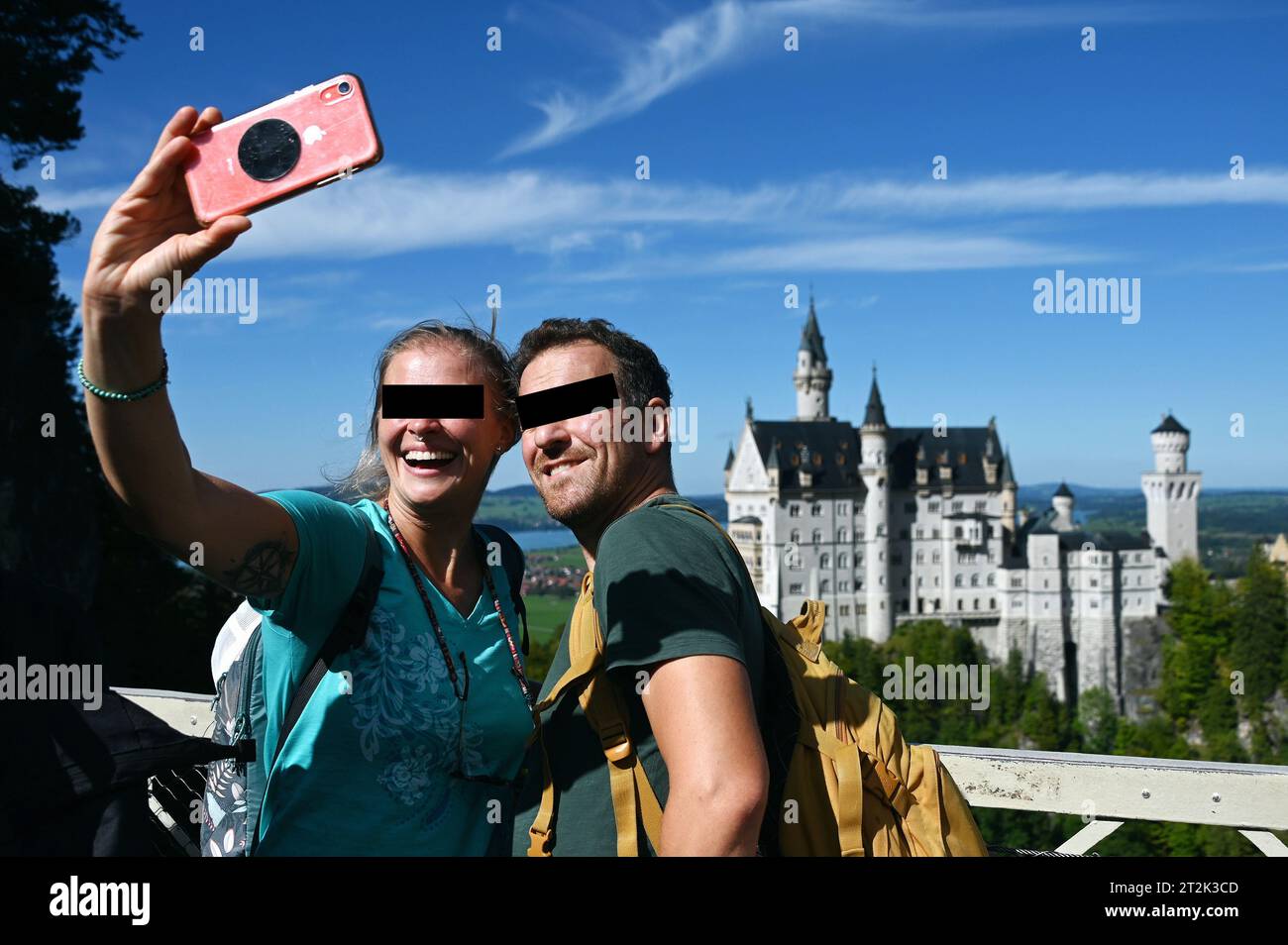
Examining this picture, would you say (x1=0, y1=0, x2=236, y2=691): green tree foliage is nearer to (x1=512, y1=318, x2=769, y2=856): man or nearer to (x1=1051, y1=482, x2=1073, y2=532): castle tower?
(x1=512, y1=318, x2=769, y2=856): man

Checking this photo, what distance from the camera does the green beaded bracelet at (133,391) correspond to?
1842 mm

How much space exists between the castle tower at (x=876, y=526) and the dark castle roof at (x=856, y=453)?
33.3 inches

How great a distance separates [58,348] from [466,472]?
834 inches

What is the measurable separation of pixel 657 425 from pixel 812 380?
8497 cm

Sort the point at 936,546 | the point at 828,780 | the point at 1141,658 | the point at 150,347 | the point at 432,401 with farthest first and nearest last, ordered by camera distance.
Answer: the point at 936,546 → the point at 1141,658 → the point at 432,401 → the point at 828,780 → the point at 150,347

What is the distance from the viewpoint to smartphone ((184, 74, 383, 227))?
1844mm

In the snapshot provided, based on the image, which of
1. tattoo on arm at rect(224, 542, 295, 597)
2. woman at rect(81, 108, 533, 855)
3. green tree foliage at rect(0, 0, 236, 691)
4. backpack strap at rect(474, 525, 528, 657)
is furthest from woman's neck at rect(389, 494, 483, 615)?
green tree foliage at rect(0, 0, 236, 691)

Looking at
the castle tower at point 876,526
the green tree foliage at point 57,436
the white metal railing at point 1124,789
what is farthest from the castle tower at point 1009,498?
the white metal railing at point 1124,789

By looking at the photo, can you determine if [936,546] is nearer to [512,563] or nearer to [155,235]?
[512,563]

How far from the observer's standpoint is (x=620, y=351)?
2.48 metres

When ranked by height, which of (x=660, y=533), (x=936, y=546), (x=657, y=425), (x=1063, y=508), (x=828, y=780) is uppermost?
(x=657, y=425)

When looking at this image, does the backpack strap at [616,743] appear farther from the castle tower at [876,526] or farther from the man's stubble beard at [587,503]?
the castle tower at [876,526]

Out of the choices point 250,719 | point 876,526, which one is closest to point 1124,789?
point 250,719
